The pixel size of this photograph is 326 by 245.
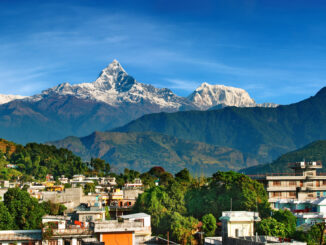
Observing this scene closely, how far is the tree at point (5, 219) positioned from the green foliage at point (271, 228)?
3049 cm

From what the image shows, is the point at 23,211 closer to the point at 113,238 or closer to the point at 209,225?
the point at 209,225

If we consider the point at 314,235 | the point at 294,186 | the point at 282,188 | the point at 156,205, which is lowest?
the point at 314,235

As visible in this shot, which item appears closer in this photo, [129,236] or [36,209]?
[129,236]

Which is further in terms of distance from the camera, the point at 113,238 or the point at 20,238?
the point at 20,238

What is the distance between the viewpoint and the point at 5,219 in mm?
73375

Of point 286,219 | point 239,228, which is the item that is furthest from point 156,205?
point 239,228

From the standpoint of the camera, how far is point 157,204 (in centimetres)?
8794

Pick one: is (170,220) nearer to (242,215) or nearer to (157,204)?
(157,204)

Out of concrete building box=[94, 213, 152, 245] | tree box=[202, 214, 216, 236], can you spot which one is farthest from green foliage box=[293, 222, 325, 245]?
concrete building box=[94, 213, 152, 245]

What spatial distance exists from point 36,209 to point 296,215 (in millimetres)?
35882

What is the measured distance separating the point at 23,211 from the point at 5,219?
336 centimetres

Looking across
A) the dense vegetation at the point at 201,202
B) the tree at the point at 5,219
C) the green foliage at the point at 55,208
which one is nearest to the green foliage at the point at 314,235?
the dense vegetation at the point at 201,202

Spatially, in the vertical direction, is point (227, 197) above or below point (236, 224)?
above

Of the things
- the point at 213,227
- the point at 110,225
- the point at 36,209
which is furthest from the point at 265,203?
the point at 110,225
